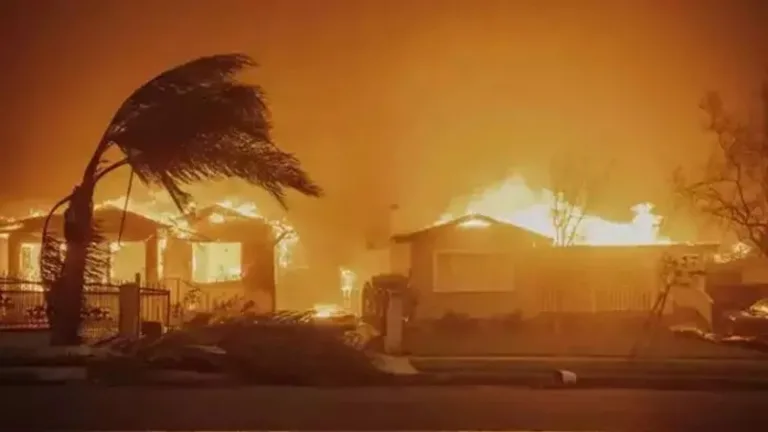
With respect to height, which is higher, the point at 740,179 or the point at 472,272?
the point at 740,179

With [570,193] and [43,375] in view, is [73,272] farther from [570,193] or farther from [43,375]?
[570,193]

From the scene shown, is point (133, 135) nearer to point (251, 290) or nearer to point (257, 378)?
point (257, 378)

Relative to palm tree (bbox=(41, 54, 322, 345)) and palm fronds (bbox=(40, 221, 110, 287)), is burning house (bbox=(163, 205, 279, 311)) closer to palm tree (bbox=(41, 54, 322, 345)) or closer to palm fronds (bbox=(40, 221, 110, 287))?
palm fronds (bbox=(40, 221, 110, 287))

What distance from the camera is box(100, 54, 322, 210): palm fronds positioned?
2000 centimetres

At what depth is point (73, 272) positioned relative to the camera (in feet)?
67.7

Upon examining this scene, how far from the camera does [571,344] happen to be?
27.1m

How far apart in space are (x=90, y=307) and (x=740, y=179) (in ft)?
95.8

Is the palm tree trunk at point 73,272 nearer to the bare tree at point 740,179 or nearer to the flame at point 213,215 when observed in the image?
the flame at point 213,215

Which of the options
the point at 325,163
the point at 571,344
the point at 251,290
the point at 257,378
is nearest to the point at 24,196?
the point at 325,163

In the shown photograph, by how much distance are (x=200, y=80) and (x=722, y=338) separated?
14.5 metres

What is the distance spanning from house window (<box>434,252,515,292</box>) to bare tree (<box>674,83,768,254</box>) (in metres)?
8.45

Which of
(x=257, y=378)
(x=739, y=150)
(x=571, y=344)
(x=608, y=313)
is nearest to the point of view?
(x=257, y=378)

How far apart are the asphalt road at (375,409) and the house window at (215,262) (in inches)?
918

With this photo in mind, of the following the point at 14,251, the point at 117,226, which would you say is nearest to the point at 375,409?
the point at 117,226
